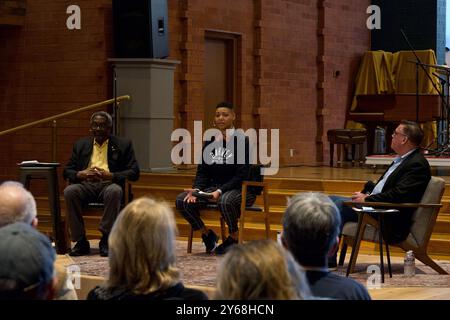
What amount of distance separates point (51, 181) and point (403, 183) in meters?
2.63

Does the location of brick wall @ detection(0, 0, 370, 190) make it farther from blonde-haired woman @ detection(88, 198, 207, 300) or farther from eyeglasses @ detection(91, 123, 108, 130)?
blonde-haired woman @ detection(88, 198, 207, 300)

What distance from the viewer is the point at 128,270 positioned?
302 cm

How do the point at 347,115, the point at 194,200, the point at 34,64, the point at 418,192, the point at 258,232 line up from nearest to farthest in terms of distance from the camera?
the point at 418,192 → the point at 194,200 → the point at 258,232 → the point at 34,64 → the point at 347,115

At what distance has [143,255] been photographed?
3.00m

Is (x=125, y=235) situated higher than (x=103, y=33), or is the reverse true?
(x=103, y=33)

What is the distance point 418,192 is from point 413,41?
830 centimetres

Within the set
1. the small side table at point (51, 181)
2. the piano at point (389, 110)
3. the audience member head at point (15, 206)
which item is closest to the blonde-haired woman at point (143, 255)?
the audience member head at point (15, 206)

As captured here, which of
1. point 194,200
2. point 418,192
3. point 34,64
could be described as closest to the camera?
point 418,192

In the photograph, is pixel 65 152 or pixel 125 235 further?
pixel 65 152

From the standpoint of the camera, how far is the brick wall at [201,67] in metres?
11.5

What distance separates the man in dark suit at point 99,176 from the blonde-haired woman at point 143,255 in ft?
15.6

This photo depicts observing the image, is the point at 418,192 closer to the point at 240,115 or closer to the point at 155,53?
the point at 155,53

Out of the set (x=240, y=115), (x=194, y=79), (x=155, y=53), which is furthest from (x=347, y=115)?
(x=155, y=53)
